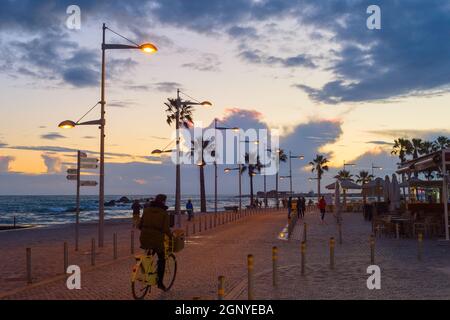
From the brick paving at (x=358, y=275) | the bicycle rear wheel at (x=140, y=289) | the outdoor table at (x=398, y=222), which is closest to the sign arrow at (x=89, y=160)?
the brick paving at (x=358, y=275)

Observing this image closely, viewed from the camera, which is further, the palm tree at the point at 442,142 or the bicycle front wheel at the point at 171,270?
the palm tree at the point at 442,142

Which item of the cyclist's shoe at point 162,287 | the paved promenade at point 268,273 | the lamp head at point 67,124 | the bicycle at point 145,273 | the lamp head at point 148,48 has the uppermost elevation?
the lamp head at point 148,48

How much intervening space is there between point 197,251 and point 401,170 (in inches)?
592

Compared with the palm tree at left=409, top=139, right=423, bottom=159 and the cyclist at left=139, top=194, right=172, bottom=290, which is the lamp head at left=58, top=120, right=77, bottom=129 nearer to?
the cyclist at left=139, top=194, right=172, bottom=290

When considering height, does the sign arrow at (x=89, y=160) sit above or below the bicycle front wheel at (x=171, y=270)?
above

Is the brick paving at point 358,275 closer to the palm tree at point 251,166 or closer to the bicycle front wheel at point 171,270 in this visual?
the bicycle front wheel at point 171,270

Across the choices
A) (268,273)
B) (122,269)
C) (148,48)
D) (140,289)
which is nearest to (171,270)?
(140,289)

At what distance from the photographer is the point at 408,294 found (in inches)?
419

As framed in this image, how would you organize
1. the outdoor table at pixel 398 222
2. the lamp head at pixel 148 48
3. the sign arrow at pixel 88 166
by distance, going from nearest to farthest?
the lamp head at pixel 148 48 < the sign arrow at pixel 88 166 < the outdoor table at pixel 398 222

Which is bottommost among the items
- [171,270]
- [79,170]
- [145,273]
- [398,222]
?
[171,270]

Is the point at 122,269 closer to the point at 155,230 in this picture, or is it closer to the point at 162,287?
the point at 162,287

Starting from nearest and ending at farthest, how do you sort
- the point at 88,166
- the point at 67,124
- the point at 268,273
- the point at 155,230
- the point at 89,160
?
the point at 155,230
the point at 268,273
the point at 67,124
the point at 88,166
the point at 89,160
